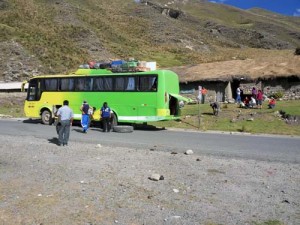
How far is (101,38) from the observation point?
7606 cm

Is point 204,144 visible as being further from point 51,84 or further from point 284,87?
point 284,87

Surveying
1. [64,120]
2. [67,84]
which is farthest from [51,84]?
[64,120]

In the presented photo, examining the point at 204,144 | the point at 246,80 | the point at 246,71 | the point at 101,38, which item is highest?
the point at 101,38

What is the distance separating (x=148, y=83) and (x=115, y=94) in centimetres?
215

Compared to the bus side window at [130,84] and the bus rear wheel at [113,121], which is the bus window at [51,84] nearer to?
the bus rear wheel at [113,121]

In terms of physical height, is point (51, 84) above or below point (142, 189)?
above

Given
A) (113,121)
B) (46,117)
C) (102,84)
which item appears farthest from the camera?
(46,117)

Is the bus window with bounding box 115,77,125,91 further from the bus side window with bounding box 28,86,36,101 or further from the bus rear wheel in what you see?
the bus side window with bounding box 28,86,36,101

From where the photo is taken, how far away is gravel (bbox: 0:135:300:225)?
295 inches

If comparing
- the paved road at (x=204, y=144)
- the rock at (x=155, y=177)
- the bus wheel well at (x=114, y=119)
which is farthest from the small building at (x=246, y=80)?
the rock at (x=155, y=177)

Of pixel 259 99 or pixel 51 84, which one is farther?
pixel 259 99

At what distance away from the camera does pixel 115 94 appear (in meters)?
23.2

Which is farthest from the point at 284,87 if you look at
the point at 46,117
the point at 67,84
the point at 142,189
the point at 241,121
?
the point at 142,189

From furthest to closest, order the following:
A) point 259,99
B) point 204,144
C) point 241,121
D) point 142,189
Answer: point 259,99, point 241,121, point 204,144, point 142,189
